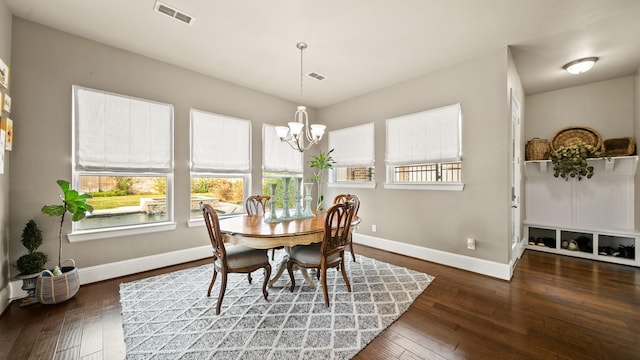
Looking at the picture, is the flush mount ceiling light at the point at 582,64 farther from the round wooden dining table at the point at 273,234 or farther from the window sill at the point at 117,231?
the window sill at the point at 117,231

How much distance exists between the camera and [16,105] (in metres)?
2.39

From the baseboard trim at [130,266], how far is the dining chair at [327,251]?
1.84 meters

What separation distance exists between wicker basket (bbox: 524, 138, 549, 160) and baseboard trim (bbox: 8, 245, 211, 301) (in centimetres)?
569

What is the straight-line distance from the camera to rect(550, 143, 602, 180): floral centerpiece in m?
3.60

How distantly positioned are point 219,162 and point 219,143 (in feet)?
1.01

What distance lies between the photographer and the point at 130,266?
2977 millimetres

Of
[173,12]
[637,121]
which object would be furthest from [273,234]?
[637,121]

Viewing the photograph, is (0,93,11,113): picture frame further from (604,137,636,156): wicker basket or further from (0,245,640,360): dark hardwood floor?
(604,137,636,156): wicker basket

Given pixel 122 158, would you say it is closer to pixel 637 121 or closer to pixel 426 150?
pixel 426 150

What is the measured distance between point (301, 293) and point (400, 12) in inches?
117

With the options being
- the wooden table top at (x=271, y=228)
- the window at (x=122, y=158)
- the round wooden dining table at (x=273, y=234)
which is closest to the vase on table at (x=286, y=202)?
the wooden table top at (x=271, y=228)

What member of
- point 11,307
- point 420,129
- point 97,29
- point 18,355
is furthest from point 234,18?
point 11,307

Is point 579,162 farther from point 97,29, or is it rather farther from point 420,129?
point 97,29

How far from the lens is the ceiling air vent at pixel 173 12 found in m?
2.23
